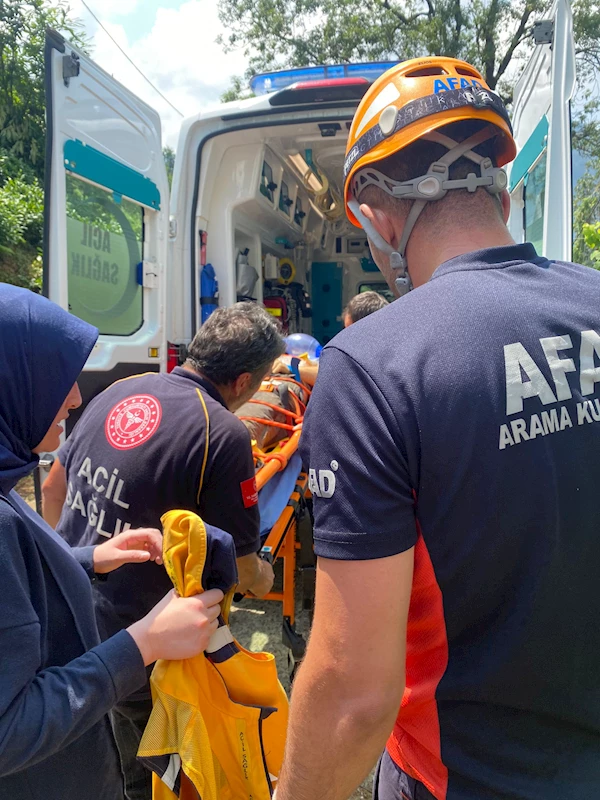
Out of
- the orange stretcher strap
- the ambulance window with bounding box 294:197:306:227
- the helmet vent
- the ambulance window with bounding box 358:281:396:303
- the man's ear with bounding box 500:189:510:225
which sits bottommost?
the orange stretcher strap

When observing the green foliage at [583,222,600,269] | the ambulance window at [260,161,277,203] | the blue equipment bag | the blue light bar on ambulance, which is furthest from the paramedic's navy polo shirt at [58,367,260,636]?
the ambulance window at [260,161,277,203]

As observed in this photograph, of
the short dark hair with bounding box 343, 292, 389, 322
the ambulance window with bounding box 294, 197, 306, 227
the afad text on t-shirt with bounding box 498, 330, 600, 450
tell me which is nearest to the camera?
the afad text on t-shirt with bounding box 498, 330, 600, 450

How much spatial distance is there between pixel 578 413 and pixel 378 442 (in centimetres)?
31

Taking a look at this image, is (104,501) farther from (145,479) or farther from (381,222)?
(381,222)

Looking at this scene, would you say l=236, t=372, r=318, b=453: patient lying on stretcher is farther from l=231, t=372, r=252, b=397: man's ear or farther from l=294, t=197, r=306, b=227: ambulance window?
l=294, t=197, r=306, b=227: ambulance window

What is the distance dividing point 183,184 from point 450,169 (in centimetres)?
332

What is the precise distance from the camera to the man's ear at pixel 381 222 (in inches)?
42.8

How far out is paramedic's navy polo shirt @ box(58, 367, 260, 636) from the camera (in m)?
1.58

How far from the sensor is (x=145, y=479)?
1.57 m

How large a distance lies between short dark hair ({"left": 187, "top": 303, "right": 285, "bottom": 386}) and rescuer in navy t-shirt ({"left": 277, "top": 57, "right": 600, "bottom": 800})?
1043 mm

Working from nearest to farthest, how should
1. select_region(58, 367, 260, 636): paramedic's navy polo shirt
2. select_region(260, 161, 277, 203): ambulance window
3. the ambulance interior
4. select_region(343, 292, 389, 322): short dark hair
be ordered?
1. select_region(58, 367, 260, 636): paramedic's navy polo shirt
2. select_region(343, 292, 389, 322): short dark hair
3. the ambulance interior
4. select_region(260, 161, 277, 203): ambulance window

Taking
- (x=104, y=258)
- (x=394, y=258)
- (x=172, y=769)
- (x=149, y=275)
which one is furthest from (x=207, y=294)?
(x=172, y=769)

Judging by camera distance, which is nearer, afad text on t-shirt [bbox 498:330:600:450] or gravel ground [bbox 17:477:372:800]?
afad text on t-shirt [bbox 498:330:600:450]

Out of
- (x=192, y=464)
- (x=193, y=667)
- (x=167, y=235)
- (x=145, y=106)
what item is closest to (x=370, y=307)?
(x=167, y=235)
